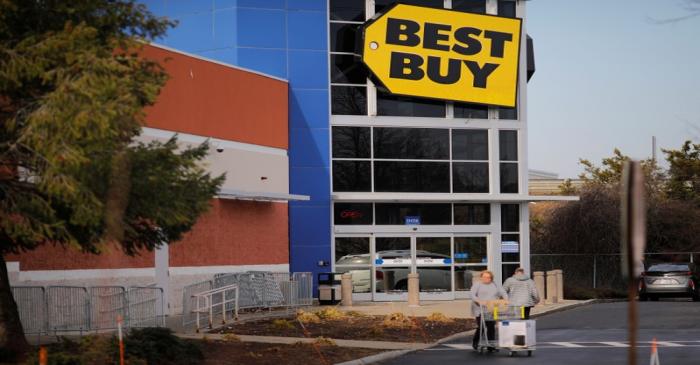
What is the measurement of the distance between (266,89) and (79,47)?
2172 cm

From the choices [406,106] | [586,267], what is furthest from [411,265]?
Answer: [586,267]

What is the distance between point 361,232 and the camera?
39.0 metres

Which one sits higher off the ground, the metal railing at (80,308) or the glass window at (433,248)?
the glass window at (433,248)

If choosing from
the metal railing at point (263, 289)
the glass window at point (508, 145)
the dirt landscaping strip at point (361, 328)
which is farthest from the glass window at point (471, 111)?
the dirt landscaping strip at point (361, 328)

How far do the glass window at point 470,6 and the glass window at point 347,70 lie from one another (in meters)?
4.28

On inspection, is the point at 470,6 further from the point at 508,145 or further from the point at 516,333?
the point at 516,333

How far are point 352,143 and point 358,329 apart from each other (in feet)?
48.5

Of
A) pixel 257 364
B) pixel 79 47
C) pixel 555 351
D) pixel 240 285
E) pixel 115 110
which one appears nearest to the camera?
pixel 115 110

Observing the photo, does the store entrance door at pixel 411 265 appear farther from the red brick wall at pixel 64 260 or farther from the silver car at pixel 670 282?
the red brick wall at pixel 64 260

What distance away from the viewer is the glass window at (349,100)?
128 feet

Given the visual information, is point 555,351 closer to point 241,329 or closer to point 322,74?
point 241,329

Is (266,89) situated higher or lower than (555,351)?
higher

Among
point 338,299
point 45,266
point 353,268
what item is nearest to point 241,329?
point 45,266

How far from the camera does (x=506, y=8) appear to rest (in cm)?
4109
